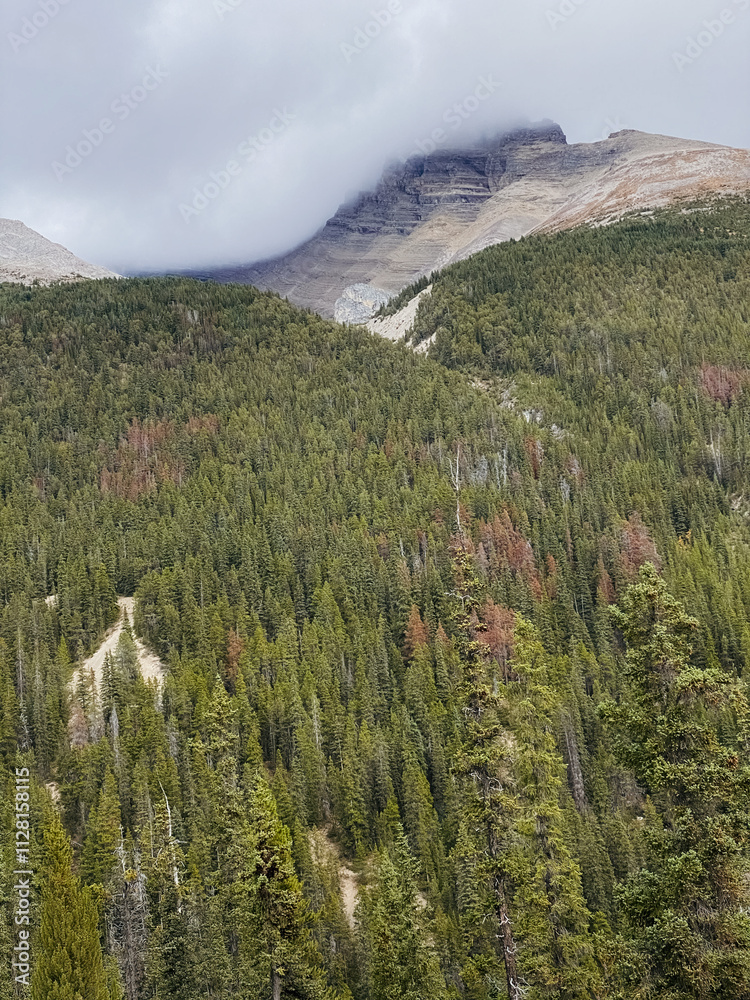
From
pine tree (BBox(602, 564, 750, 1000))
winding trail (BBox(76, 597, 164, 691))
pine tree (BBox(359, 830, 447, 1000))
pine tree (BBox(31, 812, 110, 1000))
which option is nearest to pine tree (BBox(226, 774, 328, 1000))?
pine tree (BBox(359, 830, 447, 1000))

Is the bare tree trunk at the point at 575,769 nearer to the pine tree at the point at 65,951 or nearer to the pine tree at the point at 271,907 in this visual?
the pine tree at the point at 271,907

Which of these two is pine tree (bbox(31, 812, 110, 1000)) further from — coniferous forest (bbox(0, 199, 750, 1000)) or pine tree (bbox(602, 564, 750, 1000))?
pine tree (bbox(602, 564, 750, 1000))

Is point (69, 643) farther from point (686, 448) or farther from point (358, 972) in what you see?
point (686, 448)

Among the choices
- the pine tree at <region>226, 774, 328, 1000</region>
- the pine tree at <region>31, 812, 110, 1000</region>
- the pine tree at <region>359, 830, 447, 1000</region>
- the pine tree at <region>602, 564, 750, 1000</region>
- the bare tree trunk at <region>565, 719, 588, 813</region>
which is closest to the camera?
the pine tree at <region>602, 564, 750, 1000</region>

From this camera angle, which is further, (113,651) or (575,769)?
(113,651)

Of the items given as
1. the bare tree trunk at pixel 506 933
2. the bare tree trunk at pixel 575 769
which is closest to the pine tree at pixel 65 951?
the bare tree trunk at pixel 506 933

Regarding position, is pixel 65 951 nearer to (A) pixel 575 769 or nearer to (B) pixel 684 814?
(B) pixel 684 814

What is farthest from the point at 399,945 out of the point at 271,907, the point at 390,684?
the point at 390,684

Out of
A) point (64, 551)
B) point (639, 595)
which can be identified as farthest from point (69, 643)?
point (639, 595)
